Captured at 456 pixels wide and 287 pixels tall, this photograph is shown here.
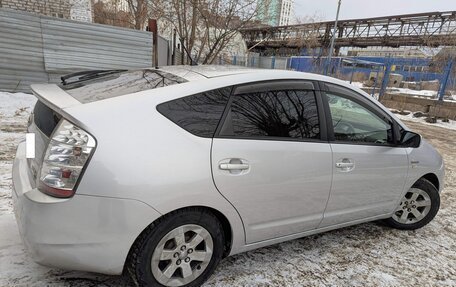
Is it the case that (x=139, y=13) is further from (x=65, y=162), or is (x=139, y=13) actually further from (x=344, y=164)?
(x=65, y=162)

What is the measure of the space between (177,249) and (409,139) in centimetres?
231

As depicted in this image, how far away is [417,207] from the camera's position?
3.46m

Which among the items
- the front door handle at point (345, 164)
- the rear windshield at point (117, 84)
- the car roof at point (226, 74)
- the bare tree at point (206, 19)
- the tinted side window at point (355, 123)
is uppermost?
the bare tree at point (206, 19)

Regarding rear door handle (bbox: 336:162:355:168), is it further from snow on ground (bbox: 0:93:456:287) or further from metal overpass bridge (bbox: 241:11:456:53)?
metal overpass bridge (bbox: 241:11:456:53)

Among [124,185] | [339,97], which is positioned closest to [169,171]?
[124,185]

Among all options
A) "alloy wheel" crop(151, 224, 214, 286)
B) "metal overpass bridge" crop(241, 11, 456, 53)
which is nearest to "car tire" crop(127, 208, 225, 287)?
"alloy wheel" crop(151, 224, 214, 286)

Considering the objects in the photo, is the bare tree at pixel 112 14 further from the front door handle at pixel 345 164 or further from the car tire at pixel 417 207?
the front door handle at pixel 345 164

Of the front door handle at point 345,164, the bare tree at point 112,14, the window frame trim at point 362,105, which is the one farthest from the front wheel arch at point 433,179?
the bare tree at point 112,14

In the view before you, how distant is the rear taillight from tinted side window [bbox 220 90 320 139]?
83 cm

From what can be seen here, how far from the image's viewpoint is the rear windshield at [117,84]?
213 cm

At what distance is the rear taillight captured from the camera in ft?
5.71

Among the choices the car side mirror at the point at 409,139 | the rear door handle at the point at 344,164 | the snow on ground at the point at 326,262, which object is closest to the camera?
the snow on ground at the point at 326,262

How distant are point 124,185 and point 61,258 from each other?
1.86 ft

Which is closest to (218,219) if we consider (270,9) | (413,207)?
(413,207)
